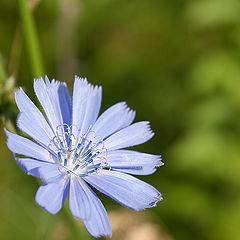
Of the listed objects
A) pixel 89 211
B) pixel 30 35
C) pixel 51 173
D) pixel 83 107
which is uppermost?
pixel 30 35

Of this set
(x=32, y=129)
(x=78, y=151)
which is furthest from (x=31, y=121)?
(x=78, y=151)

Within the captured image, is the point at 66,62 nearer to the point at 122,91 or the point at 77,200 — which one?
the point at 122,91

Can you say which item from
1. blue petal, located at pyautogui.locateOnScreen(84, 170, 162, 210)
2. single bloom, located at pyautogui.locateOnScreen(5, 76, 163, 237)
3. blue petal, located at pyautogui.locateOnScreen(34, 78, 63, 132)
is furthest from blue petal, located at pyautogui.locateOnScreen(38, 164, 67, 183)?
blue petal, located at pyautogui.locateOnScreen(34, 78, 63, 132)

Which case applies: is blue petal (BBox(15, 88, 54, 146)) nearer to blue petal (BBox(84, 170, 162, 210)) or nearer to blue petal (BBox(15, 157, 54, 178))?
blue petal (BBox(15, 157, 54, 178))

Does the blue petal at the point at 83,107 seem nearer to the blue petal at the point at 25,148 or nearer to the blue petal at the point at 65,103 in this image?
the blue petal at the point at 65,103

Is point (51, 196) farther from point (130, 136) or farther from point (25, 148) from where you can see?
point (130, 136)

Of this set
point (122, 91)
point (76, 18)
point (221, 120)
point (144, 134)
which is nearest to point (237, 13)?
point (221, 120)
